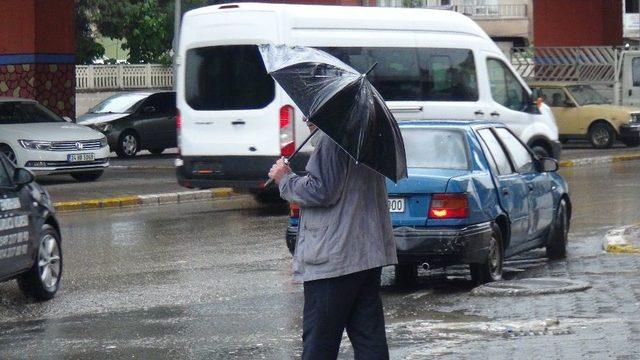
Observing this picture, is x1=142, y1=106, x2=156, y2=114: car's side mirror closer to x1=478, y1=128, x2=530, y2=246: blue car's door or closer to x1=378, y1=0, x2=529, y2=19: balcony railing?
x1=478, y1=128, x2=530, y2=246: blue car's door

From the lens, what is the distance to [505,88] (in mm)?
21734

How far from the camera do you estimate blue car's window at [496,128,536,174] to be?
1320cm

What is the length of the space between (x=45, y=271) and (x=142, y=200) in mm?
9731

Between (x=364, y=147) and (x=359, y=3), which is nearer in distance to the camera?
(x=364, y=147)

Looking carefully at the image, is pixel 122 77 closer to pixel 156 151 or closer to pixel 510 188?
pixel 156 151

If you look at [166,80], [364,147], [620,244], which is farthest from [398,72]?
[166,80]

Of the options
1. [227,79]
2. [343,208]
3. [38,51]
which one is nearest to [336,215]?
[343,208]

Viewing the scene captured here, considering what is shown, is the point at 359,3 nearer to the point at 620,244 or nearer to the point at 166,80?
the point at 166,80

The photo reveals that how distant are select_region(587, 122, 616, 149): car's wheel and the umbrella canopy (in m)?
28.1

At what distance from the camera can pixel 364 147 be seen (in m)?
6.43

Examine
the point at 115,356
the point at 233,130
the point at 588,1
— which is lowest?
the point at 115,356

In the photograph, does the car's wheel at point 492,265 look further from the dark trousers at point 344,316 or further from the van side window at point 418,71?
the van side window at point 418,71

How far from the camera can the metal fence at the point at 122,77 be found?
50969 mm

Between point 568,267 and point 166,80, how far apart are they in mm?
41772
